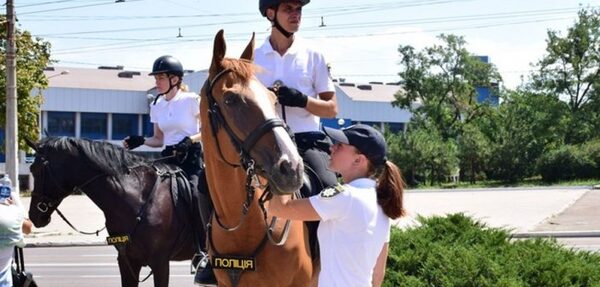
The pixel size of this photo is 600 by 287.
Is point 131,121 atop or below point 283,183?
below

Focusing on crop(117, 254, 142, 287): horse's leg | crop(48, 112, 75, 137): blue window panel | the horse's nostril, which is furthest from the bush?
crop(48, 112, 75, 137): blue window panel

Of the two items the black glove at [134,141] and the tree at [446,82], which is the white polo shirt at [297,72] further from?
the tree at [446,82]

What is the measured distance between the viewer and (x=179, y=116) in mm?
8109

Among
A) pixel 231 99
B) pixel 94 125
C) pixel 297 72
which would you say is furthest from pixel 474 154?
pixel 231 99

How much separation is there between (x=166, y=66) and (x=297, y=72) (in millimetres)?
2682

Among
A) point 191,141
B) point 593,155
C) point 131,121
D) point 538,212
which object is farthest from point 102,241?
point 131,121

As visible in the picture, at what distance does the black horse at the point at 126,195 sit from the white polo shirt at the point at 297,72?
89.6 inches

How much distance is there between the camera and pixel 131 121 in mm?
85500

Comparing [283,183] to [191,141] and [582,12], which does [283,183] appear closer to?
[191,141]

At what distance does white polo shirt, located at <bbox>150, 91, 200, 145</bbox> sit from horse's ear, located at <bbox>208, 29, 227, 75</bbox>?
311cm

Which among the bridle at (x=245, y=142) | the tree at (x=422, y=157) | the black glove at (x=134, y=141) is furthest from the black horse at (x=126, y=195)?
the tree at (x=422, y=157)

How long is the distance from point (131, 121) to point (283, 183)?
8317cm

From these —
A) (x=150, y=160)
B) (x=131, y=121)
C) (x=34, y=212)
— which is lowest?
(x=131, y=121)

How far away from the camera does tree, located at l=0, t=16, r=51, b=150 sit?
34.7 metres
